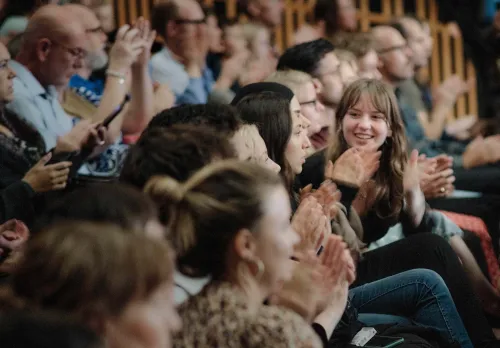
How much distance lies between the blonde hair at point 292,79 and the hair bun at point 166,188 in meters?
1.73

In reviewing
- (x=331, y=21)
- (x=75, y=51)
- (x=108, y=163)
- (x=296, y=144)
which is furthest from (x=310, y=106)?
(x=331, y=21)

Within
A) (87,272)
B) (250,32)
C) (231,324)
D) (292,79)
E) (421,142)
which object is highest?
(87,272)

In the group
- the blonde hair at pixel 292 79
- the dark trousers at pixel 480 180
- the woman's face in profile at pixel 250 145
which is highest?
the woman's face in profile at pixel 250 145

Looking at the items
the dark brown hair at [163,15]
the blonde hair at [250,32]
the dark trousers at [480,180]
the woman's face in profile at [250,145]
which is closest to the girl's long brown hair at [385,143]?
the woman's face in profile at [250,145]

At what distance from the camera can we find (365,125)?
3326 mm

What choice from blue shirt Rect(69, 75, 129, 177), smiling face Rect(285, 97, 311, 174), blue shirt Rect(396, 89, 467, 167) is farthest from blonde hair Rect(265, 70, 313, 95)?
blue shirt Rect(396, 89, 467, 167)

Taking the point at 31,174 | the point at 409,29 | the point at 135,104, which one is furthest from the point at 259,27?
the point at 31,174

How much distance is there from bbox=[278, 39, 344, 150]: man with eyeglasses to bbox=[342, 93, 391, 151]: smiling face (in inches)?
17.6

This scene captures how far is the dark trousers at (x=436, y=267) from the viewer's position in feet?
9.48

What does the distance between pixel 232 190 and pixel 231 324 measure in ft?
0.78

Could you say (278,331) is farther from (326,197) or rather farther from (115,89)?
(115,89)

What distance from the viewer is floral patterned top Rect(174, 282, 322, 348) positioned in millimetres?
1608

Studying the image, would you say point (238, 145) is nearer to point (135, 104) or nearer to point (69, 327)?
point (69, 327)

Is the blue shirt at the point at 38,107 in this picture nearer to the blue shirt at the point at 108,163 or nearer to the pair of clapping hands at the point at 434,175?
the blue shirt at the point at 108,163
